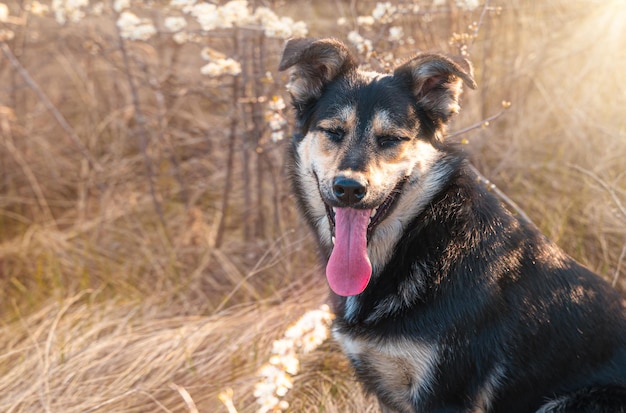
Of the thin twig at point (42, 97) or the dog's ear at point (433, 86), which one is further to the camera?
the thin twig at point (42, 97)

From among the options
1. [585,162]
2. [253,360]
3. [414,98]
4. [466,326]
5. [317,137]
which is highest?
[414,98]

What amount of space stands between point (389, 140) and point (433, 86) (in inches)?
14.0

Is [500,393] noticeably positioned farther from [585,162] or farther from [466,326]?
[585,162]

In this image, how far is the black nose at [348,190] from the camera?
2.69 metres

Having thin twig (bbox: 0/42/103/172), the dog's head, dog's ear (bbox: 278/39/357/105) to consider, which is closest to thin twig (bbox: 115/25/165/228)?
thin twig (bbox: 0/42/103/172)

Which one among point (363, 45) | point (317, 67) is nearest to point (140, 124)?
point (363, 45)

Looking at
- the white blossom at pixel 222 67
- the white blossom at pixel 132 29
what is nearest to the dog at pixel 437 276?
the white blossom at pixel 222 67

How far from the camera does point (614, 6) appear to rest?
19.7 feet

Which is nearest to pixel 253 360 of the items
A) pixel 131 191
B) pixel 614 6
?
pixel 131 191

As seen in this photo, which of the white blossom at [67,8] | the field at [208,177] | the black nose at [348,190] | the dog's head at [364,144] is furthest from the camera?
the white blossom at [67,8]

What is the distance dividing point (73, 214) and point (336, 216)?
407cm

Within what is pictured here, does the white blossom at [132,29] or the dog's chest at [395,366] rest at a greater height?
the white blossom at [132,29]

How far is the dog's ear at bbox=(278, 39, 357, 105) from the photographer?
3018 millimetres

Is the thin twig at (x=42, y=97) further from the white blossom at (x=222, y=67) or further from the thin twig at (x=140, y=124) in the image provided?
the white blossom at (x=222, y=67)
